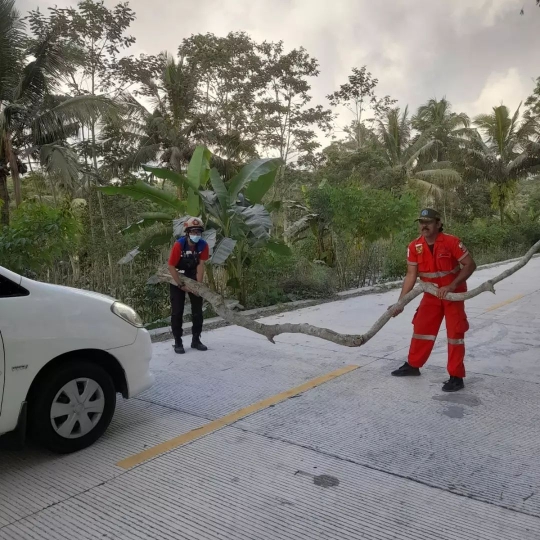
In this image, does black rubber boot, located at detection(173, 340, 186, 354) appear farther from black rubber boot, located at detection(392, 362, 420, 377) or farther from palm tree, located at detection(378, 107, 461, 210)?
palm tree, located at detection(378, 107, 461, 210)

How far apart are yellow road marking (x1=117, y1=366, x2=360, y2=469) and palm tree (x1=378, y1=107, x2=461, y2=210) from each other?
78.3 ft

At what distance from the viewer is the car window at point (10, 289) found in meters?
3.32

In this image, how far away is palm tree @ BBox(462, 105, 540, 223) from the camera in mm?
27000

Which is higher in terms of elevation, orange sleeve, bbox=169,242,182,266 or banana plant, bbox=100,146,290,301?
banana plant, bbox=100,146,290,301

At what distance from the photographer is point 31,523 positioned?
2.79 metres

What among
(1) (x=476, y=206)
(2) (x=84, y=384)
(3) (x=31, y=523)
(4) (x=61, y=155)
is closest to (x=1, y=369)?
(2) (x=84, y=384)

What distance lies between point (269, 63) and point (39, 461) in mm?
21492

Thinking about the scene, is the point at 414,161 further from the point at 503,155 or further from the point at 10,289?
the point at 10,289

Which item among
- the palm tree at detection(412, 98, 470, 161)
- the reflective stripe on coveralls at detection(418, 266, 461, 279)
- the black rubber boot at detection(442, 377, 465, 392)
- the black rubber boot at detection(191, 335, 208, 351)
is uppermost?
the palm tree at detection(412, 98, 470, 161)

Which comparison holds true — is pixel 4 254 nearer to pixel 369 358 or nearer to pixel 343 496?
pixel 369 358

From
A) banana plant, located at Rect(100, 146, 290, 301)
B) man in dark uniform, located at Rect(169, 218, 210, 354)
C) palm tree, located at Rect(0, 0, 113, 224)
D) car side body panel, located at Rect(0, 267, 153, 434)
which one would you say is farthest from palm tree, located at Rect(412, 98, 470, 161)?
car side body panel, located at Rect(0, 267, 153, 434)

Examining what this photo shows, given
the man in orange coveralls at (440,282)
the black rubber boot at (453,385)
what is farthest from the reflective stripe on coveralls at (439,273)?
the black rubber boot at (453,385)

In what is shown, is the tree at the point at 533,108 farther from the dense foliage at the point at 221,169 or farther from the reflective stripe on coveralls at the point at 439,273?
the reflective stripe on coveralls at the point at 439,273

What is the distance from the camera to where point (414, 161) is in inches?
1152
